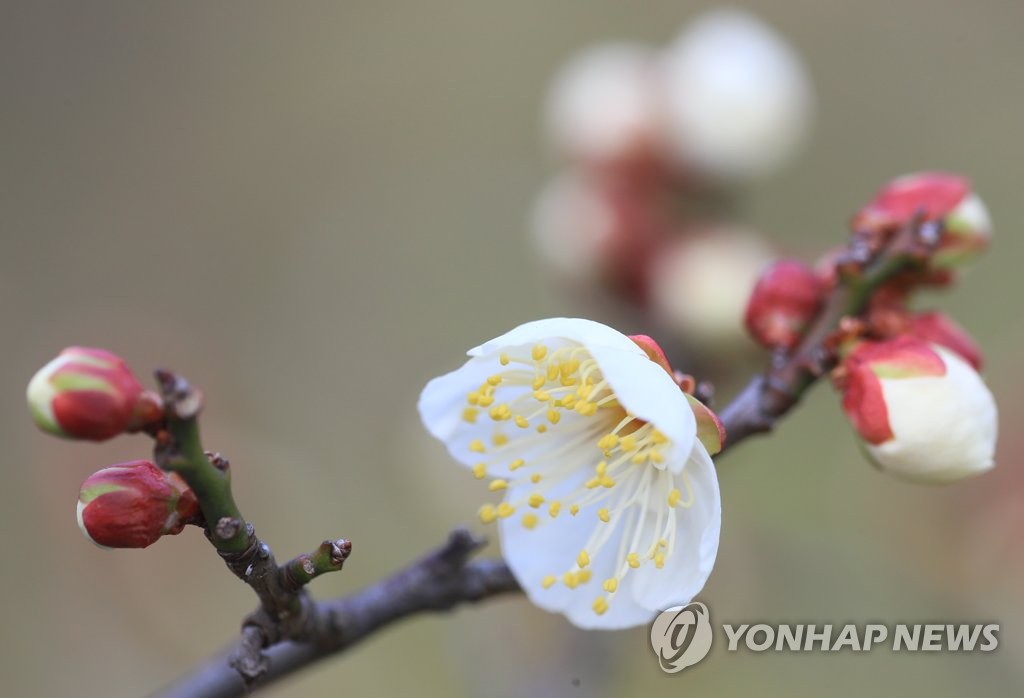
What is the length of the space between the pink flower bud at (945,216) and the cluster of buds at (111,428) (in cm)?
75

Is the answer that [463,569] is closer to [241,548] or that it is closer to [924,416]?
[241,548]

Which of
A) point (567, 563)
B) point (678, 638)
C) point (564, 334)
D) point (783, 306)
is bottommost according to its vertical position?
point (678, 638)

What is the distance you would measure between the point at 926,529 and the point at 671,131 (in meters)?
0.93

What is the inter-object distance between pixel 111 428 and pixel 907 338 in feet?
2.40

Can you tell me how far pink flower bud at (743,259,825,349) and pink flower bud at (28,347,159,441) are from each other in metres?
0.63

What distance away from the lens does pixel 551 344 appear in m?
0.94

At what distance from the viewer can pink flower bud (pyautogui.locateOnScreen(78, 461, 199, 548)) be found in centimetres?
73

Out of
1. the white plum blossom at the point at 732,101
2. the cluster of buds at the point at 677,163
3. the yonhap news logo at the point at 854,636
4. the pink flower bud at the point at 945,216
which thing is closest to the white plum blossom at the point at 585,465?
the yonhap news logo at the point at 854,636

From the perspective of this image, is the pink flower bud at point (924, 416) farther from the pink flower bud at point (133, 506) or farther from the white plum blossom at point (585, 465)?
the pink flower bud at point (133, 506)

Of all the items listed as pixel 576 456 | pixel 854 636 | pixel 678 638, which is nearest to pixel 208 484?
pixel 576 456

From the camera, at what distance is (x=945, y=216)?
108 cm

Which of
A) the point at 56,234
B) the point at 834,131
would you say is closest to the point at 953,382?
the point at 834,131

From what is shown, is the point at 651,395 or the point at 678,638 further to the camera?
the point at 678,638

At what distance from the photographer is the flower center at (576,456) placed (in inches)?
34.8
